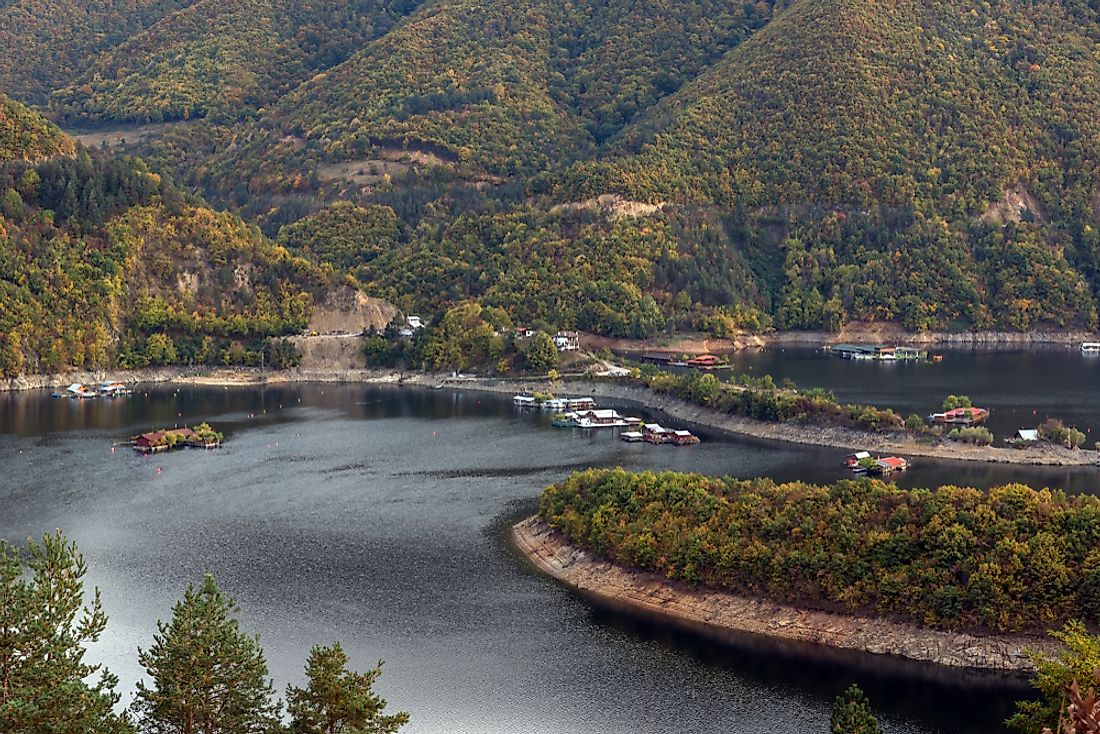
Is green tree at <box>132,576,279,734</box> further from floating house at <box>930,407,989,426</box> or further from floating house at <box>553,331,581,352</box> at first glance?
floating house at <box>553,331,581,352</box>

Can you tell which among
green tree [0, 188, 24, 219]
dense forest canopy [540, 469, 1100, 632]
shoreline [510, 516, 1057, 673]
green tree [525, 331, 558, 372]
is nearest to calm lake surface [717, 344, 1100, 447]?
green tree [525, 331, 558, 372]

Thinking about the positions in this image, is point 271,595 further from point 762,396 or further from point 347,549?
point 762,396

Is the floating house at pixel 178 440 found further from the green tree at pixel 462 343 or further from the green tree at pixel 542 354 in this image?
the green tree at pixel 542 354

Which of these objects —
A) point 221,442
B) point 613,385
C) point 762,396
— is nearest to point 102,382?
point 221,442

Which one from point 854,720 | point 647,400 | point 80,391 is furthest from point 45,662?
point 80,391

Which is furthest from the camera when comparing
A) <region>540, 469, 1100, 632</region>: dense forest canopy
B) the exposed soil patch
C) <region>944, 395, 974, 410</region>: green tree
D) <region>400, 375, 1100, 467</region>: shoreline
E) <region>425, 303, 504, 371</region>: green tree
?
the exposed soil patch

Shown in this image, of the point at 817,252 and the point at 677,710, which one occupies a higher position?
the point at 817,252
